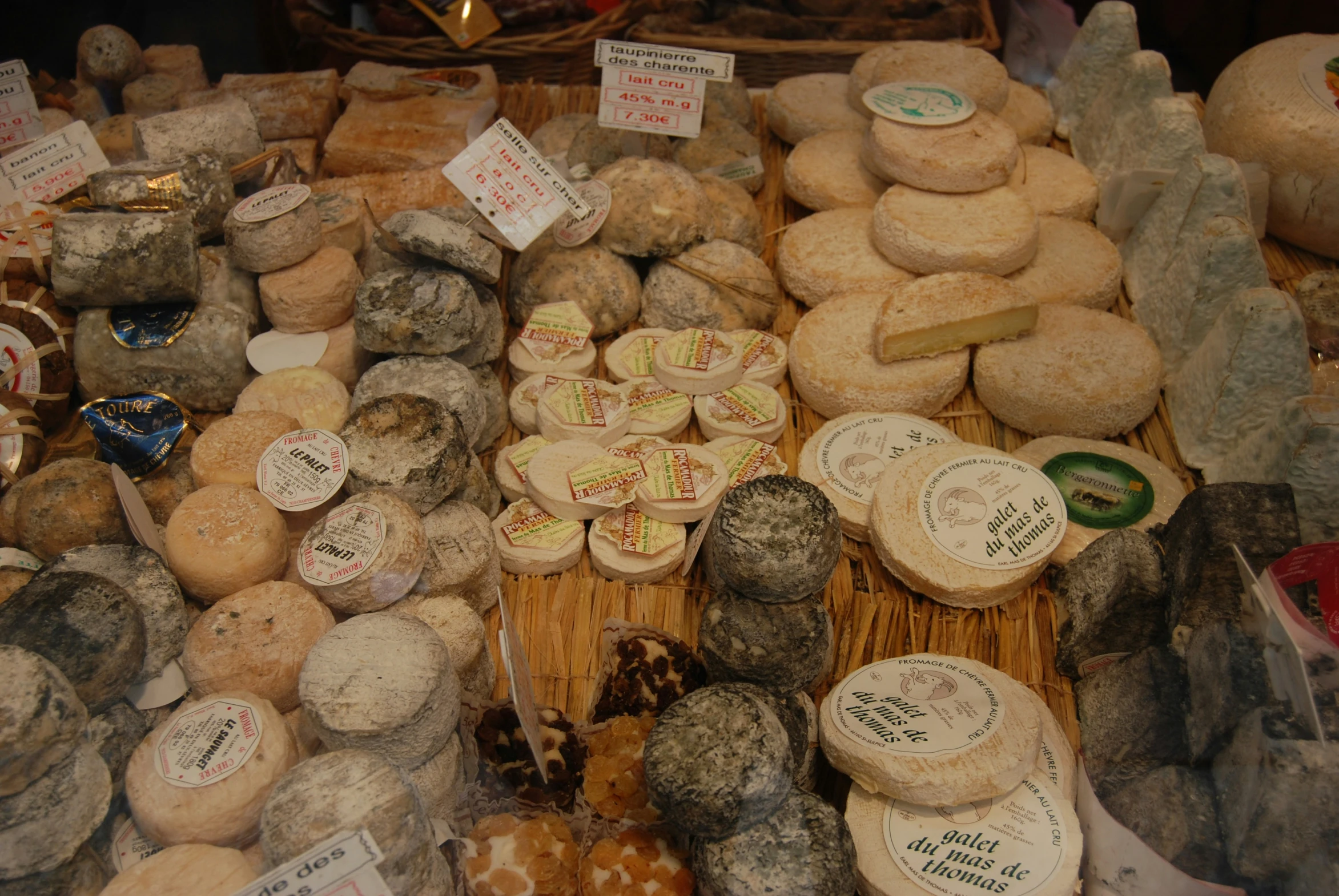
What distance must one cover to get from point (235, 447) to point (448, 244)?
69 cm

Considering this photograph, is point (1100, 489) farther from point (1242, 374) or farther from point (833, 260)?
point (833, 260)

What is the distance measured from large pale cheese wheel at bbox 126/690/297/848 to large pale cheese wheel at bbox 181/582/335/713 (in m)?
0.15

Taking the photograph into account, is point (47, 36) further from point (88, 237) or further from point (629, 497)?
point (629, 497)

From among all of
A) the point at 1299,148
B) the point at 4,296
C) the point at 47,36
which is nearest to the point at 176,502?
the point at 4,296

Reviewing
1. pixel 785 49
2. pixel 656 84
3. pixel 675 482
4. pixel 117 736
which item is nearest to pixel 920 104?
pixel 656 84

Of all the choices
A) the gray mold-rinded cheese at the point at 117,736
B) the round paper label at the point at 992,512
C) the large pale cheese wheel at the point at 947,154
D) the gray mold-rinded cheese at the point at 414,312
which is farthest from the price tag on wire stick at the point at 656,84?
the gray mold-rinded cheese at the point at 117,736

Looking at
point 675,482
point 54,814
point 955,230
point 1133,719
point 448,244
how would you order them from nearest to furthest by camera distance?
point 54,814 < point 1133,719 < point 675,482 < point 448,244 < point 955,230

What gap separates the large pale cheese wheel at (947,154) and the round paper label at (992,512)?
0.93 meters

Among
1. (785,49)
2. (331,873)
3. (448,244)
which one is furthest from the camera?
(785,49)

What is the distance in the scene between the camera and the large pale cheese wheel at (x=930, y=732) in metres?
1.53

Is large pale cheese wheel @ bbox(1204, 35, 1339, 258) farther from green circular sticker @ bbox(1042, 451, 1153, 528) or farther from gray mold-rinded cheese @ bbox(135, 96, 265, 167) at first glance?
gray mold-rinded cheese @ bbox(135, 96, 265, 167)

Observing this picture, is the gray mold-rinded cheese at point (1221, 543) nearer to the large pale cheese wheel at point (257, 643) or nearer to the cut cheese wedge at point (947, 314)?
the cut cheese wedge at point (947, 314)

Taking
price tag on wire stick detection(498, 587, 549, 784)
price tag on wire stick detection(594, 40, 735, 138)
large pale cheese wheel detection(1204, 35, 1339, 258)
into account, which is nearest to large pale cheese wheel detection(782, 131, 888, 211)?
price tag on wire stick detection(594, 40, 735, 138)

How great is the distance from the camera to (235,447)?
74.7 inches
